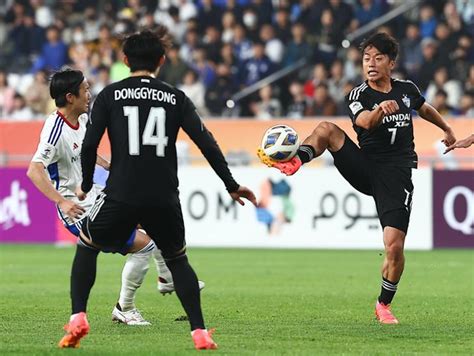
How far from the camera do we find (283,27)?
24.1 meters

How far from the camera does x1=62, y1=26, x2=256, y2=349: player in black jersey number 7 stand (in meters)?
7.84

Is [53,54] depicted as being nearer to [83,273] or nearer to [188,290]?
[83,273]

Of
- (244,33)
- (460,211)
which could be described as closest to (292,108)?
(244,33)

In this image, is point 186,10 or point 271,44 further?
point 186,10

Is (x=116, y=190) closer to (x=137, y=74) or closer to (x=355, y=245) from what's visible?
(x=137, y=74)

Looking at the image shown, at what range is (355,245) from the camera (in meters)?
20.2

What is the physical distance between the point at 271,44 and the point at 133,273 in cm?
1486

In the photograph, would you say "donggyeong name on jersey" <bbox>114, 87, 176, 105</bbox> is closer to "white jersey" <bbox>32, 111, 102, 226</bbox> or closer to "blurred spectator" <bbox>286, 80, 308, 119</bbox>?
"white jersey" <bbox>32, 111, 102, 226</bbox>

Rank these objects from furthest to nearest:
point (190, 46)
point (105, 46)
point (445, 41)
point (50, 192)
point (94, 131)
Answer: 1. point (105, 46)
2. point (190, 46)
3. point (445, 41)
4. point (50, 192)
5. point (94, 131)

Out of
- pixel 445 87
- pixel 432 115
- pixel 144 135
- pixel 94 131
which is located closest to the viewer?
pixel 144 135

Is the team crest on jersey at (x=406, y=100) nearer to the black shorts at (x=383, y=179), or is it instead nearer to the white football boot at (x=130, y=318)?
the black shorts at (x=383, y=179)

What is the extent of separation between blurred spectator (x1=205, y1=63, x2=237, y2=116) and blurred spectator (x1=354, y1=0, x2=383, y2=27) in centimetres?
285

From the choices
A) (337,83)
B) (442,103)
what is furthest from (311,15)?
(442,103)

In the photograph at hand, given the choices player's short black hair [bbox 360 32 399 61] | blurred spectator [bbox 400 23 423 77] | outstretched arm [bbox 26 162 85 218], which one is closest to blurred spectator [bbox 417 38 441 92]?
blurred spectator [bbox 400 23 423 77]
